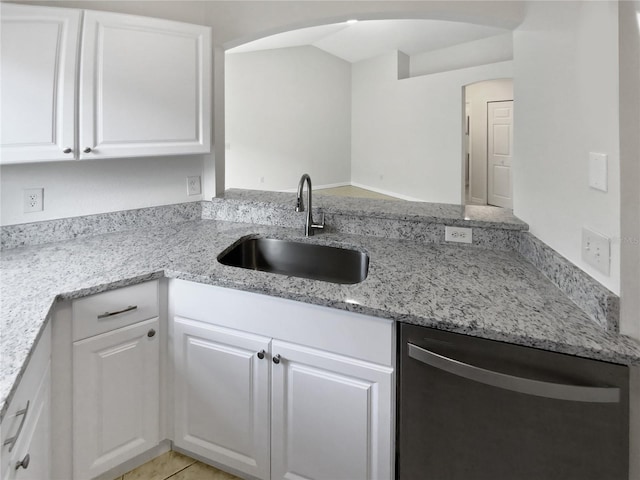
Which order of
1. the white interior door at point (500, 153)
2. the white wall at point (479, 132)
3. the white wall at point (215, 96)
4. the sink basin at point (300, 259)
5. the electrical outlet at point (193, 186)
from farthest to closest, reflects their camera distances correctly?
1. the white wall at point (479, 132)
2. the white interior door at point (500, 153)
3. the electrical outlet at point (193, 186)
4. the sink basin at point (300, 259)
5. the white wall at point (215, 96)

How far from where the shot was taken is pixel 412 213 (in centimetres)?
201

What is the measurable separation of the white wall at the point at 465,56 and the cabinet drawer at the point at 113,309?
6.33 metres

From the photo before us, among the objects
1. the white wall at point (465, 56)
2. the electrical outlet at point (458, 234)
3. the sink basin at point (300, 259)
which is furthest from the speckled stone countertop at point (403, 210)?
the white wall at point (465, 56)

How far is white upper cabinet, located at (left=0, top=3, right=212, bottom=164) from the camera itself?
155 cm

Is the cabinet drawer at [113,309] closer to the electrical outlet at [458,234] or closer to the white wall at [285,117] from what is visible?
the electrical outlet at [458,234]

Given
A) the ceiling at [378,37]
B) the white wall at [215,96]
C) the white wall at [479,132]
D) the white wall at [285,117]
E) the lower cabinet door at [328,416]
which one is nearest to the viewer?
the lower cabinet door at [328,416]

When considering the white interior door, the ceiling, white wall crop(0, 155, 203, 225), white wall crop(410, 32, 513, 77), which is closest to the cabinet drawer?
white wall crop(0, 155, 203, 225)

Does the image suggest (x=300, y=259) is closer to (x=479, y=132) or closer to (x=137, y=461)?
(x=137, y=461)

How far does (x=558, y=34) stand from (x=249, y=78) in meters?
7.35

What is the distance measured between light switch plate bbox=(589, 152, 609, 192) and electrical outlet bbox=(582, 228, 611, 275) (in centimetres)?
13

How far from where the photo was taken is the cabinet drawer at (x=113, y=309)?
1402 mm

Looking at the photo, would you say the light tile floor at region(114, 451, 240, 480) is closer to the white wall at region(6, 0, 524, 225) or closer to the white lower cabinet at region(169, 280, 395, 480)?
the white lower cabinet at region(169, 280, 395, 480)

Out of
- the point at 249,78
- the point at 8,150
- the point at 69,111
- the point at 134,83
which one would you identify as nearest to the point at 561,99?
the point at 134,83

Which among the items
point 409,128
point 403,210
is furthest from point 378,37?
point 403,210
